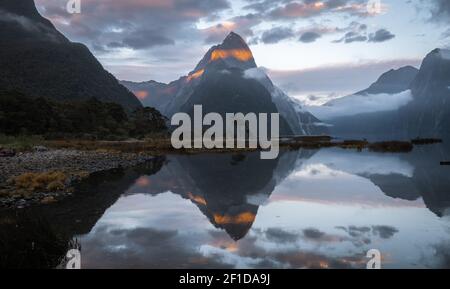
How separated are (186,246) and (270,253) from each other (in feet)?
11.0

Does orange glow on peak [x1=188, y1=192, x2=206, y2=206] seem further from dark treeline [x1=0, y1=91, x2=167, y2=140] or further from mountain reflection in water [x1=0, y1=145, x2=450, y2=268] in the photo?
dark treeline [x1=0, y1=91, x2=167, y2=140]

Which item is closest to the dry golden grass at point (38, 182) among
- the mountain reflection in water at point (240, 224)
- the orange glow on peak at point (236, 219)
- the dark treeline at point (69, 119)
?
the mountain reflection in water at point (240, 224)

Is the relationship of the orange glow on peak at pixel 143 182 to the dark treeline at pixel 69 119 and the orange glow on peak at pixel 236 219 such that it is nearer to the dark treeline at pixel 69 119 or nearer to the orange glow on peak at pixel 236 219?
Answer: the orange glow on peak at pixel 236 219

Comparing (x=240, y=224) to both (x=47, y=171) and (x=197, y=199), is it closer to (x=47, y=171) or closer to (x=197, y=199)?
(x=197, y=199)

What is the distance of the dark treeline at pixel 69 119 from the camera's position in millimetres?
87938

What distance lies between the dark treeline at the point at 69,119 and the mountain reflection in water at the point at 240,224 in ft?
198

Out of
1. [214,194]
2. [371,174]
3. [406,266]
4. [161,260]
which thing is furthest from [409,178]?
[161,260]

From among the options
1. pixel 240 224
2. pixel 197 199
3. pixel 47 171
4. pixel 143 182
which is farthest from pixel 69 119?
pixel 240 224

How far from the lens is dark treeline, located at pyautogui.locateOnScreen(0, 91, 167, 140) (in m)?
87.9

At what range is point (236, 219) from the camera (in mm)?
21641

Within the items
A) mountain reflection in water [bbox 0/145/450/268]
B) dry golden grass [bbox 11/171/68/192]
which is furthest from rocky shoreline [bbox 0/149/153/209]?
mountain reflection in water [bbox 0/145/450/268]

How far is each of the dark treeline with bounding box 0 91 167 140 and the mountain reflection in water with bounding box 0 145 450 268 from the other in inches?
2374

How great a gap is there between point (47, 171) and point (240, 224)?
22.4 meters

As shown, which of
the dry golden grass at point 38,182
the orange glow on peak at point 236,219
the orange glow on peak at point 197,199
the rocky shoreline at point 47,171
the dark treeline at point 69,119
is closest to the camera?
the orange glow on peak at point 236,219
